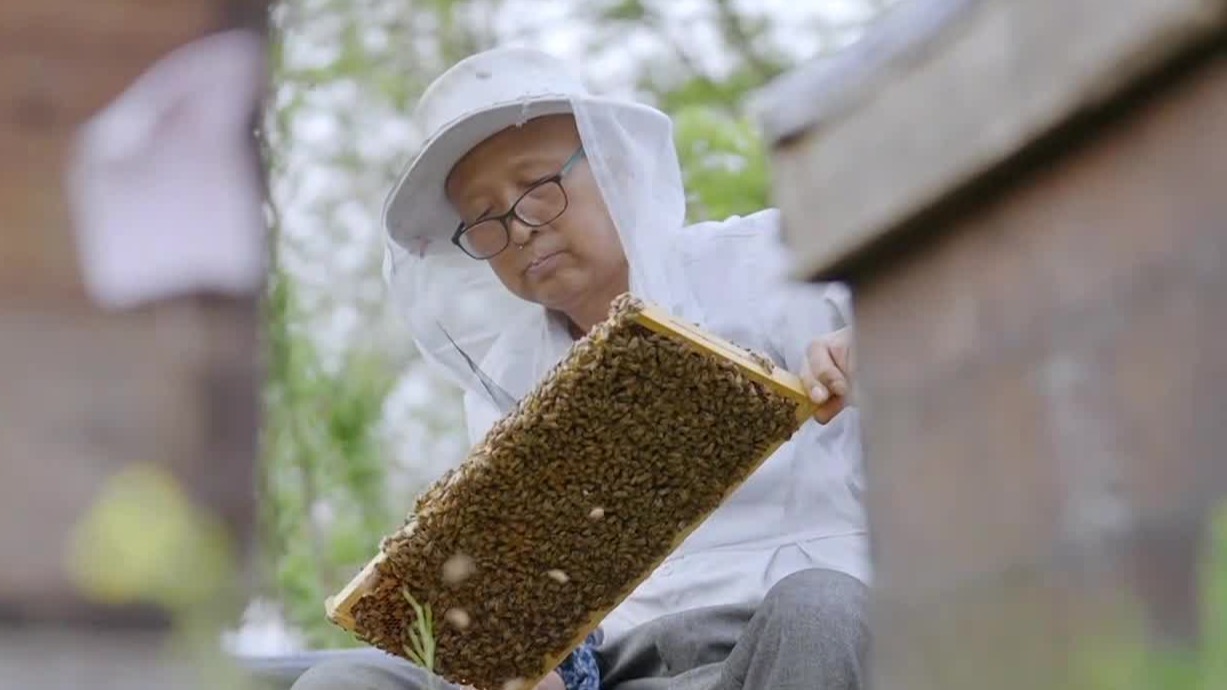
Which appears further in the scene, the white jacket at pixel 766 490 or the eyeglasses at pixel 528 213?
the eyeglasses at pixel 528 213

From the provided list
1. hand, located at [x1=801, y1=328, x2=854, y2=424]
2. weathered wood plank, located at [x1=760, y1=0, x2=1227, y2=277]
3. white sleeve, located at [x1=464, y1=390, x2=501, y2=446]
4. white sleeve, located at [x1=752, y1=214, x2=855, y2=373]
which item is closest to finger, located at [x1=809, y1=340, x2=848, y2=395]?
hand, located at [x1=801, y1=328, x2=854, y2=424]

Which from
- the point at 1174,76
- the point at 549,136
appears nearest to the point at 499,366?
the point at 549,136

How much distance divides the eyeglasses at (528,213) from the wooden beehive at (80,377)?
8.18ft

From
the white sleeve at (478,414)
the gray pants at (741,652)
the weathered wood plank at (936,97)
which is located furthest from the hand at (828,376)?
the weathered wood plank at (936,97)

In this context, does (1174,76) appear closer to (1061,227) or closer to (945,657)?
(1061,227)

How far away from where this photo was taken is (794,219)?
156 centimetres

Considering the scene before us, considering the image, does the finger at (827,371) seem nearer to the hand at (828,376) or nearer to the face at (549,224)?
the hand at (828,376)

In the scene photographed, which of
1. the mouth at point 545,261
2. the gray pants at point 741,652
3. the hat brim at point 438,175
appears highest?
the hat brim at point 438,175

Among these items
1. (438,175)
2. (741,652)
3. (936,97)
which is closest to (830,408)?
(741,652)

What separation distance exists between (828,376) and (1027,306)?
61.8 inches

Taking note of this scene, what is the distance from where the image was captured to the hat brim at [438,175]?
3.82m

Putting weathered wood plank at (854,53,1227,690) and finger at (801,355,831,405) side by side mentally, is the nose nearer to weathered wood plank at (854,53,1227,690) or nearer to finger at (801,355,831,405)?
finger at (801,355,831,405)

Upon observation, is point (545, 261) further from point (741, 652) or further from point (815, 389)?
point (741, 652)

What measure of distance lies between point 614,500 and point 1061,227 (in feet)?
5.59
